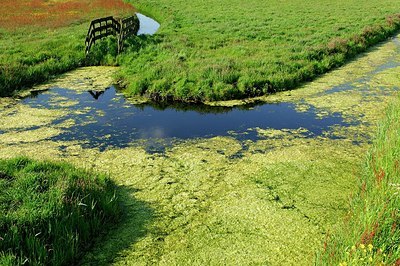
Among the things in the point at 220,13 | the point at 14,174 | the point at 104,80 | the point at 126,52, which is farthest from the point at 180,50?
the point at 220,13

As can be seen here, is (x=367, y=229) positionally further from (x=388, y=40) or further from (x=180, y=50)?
(x=388, y=40)

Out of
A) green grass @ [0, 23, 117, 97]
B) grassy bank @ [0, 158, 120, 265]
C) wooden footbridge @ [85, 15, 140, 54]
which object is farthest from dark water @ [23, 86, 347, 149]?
wooden footbridge @ [85, 15, 140, 54]

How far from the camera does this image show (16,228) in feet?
18.9

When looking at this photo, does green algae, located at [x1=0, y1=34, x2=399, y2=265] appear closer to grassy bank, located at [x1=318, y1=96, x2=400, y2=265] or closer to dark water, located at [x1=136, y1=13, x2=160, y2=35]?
grassy bank, located at [x1=318, y1=96, x2=400, y2=265]

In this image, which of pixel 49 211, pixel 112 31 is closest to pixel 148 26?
pixel 112 31

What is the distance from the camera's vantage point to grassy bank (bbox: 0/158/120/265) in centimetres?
570

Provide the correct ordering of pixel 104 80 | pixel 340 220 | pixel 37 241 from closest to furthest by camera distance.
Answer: pixel 37 241, pixel 340 220, pixel 104 80

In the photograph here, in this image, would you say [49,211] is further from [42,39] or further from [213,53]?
[42,39]

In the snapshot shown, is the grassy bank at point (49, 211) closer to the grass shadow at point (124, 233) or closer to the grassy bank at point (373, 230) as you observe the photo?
the grass shadow at point (124, 233)

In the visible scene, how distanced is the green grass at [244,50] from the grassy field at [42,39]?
3.36 m

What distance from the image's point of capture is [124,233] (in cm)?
674

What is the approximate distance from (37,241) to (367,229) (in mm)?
4722

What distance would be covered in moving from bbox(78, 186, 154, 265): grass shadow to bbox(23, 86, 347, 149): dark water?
123 inches

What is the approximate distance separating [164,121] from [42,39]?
16703mm
